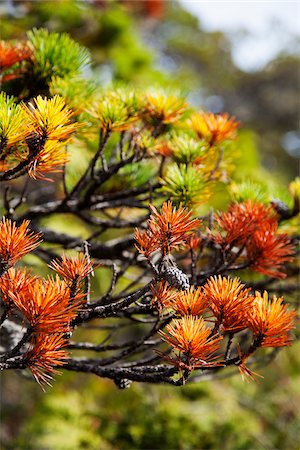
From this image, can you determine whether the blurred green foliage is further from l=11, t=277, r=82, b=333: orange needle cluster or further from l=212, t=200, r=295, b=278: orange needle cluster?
l=11, t=277, r=82, b=333: orange needle cluster

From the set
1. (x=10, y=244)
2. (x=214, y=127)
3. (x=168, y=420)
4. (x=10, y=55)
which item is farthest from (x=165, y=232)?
(x=168, y=420)

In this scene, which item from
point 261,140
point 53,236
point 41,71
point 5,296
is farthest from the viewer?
point 261,140

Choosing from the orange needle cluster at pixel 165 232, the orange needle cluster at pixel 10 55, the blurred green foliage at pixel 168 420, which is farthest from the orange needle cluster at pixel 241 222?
the blurred green foliage at pixel 168 420

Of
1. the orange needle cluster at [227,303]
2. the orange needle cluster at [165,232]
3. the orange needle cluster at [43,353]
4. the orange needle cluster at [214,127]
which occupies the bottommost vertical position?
the orange needle cluster at [43,353]

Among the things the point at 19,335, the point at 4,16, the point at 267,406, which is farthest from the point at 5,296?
the point at 4,16

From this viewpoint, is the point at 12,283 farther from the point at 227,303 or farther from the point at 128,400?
the point at 128,400

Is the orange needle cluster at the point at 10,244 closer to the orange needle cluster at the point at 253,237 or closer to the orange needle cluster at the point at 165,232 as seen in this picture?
the orange needle cluster at the point at 165,232

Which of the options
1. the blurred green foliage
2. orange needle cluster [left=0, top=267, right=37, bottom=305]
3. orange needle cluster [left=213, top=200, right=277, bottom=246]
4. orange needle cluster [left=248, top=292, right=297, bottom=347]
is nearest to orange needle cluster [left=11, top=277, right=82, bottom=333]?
Answer: orange needle cluster [left=0, top=267, right=37, bottom=305]

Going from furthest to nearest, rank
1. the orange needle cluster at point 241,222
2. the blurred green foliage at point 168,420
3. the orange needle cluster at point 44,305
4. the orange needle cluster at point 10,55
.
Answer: the blurred green foliage at point 168,420
the orange needle cluster at point 10,55
the orange needle cluster at point 241,222
the orange needle cluster at point 44,305

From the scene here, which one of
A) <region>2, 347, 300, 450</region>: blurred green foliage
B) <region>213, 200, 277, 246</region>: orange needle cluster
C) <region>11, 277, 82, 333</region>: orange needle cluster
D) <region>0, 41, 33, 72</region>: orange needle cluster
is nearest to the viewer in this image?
<region>11, 277, 82, 333</region>: orange needle cluster

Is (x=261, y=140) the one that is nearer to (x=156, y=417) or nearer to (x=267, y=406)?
(x=267, y=406)

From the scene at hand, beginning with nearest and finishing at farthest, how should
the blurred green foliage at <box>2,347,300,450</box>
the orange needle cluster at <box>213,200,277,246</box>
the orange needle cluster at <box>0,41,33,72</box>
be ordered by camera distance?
the orange needle cluster at <box>213,200,277,246</box>, the orange needle cluster at <box>0,41,33,72</box>, the blurred green foliage at <box>2,347,300,450</box>
